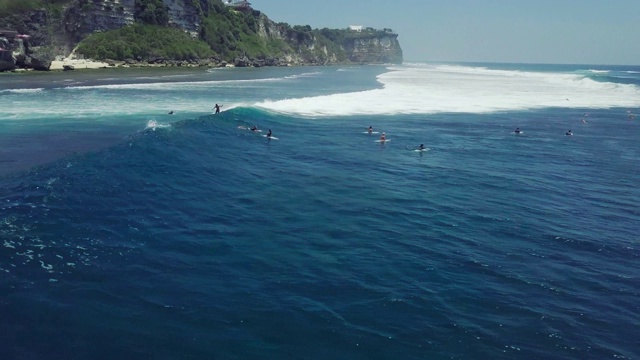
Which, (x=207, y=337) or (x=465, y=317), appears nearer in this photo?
(x=207, y=337)

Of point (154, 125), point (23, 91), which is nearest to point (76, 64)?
point (23, 91)

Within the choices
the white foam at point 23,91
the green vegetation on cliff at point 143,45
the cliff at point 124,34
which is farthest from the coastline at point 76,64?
the white foam at point 23,91

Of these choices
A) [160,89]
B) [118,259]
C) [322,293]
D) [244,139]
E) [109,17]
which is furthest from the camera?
[109,17]

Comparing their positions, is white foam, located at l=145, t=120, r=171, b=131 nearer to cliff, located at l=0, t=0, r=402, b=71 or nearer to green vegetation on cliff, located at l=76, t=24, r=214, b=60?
cliff, located at l=0, t=0, r=402, b=71

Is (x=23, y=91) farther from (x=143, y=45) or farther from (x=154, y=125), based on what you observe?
(x=143, y=45)

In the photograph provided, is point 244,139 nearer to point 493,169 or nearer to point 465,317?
point 493,169

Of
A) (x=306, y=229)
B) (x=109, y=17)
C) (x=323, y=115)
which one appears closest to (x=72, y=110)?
(x=323, y=115)

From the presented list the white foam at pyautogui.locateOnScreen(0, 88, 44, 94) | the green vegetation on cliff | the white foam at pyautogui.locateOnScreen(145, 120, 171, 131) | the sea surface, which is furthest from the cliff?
the sea surface

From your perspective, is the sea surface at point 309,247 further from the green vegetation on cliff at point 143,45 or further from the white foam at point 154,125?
the green vegetation on cliff at point 143,45
